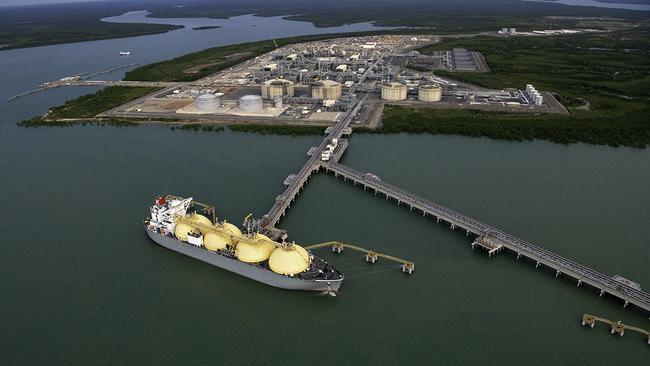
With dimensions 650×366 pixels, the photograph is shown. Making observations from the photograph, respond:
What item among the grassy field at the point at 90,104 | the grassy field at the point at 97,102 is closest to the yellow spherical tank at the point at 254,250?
the grassy field at the point at 90,104

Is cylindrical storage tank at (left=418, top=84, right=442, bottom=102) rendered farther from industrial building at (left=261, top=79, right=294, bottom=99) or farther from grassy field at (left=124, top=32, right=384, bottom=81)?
grassy field at (left=124, top=32, right=384, bottom=81)

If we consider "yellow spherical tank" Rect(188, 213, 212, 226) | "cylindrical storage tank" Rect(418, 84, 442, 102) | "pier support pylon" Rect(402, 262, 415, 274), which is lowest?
"pier support pylon" Rect(402, 262, 415, 274)

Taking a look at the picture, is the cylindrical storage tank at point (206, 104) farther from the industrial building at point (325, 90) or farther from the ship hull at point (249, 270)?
the ship hull at point (249, 270)

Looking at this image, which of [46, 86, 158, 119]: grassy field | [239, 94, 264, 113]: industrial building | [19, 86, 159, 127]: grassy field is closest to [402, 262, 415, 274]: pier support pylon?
[239, 94, 264, 113]: industrial building

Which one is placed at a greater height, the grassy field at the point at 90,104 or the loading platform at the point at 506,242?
the grassy field at the point at 90,104

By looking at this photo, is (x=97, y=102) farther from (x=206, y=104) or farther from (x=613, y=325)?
(x=613, y=325)

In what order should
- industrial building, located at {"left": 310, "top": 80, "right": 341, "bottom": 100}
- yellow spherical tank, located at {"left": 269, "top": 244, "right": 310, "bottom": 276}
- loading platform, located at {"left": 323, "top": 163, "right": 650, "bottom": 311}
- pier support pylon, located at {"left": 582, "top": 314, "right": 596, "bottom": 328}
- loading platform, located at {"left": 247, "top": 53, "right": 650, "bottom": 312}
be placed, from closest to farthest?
pier support pylon, located at {"left": 582, "top": 314, "right": 596, "bottom": 328} < loading platform, located at {"left": 323, "top": 163, "right": 650, "bottom": 311} < loading platform, located at {"left": 247, "top": 53, "right": 650, "bottom": 312} < yellow spherical tank, located at {"left": 269, "top": 244, "right": 310, "bottom": 276} < industrial building, located at {"left": 310, "top": 80, "right": 341, "bottom": 100}
